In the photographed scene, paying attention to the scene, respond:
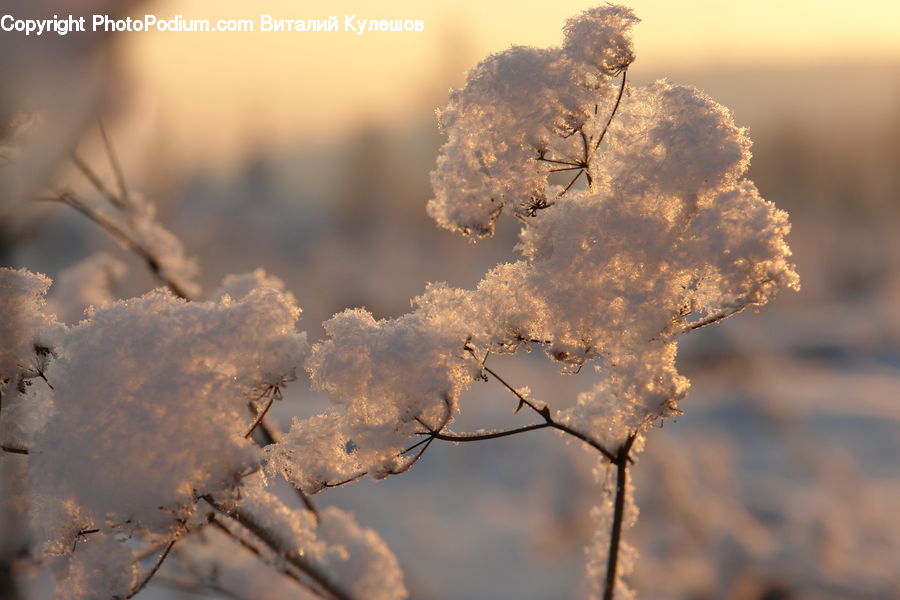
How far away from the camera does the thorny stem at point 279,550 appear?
98 centimetres

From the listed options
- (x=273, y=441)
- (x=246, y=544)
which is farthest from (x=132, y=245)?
(x=246, y=544)

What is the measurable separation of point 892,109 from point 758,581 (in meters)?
30.5

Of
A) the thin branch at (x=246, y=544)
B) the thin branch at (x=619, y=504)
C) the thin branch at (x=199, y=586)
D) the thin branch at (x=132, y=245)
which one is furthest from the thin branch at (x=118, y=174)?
the thin branch at (x=619, y=504)

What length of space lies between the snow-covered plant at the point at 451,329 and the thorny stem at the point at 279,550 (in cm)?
1

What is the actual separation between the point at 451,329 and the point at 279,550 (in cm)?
50

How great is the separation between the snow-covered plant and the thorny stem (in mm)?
13

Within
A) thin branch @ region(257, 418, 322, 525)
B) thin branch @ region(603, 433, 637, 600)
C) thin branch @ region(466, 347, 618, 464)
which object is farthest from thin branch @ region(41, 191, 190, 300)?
thin branch @ region(603, 433, 637, 600)

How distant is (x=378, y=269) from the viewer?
24.4m

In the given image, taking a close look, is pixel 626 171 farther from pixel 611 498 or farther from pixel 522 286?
pixel 611 498

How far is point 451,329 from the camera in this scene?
3.52ft

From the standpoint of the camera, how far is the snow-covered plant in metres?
0.96

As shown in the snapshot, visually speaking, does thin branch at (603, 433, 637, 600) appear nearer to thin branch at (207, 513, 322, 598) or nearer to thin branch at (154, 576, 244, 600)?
thin branch at (207, 513, 322, 598)

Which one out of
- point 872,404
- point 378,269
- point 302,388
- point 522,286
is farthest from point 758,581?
point 378,269

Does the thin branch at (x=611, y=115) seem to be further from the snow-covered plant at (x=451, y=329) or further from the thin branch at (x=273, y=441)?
the thin branch at (x=273, y=441)
